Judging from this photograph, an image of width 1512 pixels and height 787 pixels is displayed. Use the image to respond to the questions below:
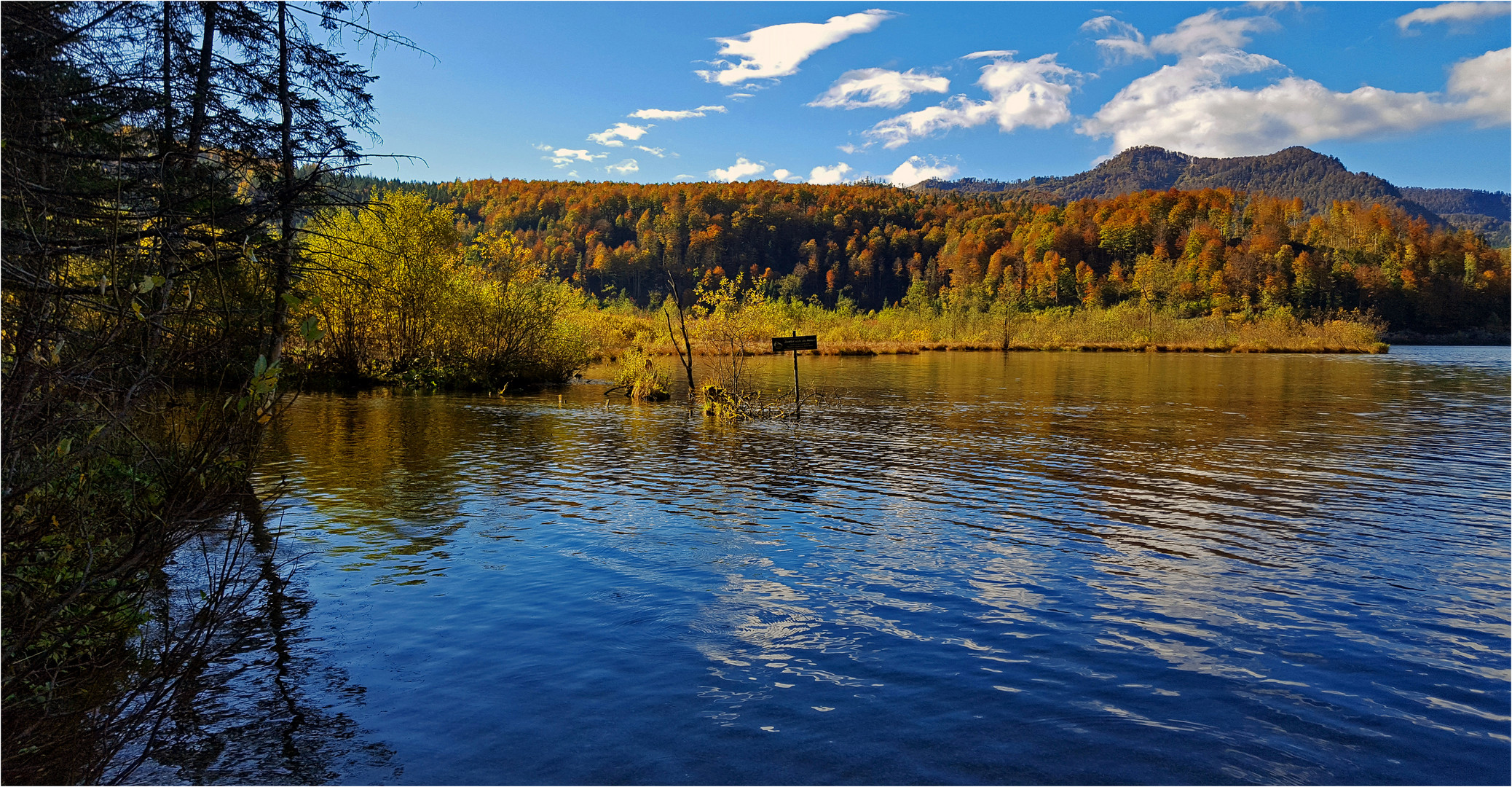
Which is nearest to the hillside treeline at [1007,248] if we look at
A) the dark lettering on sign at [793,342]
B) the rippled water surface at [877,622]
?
the dark lettering on sign at [793,342]

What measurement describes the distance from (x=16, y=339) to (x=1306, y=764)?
314 inches

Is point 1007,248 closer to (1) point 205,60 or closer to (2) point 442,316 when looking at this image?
(2) point 442,316

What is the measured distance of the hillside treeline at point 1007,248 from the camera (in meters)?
123

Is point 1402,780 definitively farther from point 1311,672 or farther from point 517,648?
point 517,648

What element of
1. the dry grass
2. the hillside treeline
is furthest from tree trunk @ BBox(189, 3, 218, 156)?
the hillside treeline

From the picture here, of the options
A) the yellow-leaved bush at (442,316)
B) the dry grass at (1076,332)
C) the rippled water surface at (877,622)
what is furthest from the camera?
the dry grass at (1076,332)

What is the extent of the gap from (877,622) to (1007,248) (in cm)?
15570

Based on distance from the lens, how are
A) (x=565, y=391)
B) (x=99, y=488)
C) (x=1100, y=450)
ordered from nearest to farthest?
(x=99, y=488), (x=1100, y=450), (x=565, y=391)

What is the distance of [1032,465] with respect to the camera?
1858cm

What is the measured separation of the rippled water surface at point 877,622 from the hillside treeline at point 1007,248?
104523mm

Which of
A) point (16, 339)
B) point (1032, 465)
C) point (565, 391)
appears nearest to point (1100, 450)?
point (1032, 465)

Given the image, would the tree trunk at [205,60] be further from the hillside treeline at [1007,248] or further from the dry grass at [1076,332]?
the hillside treeline at [1007,248]

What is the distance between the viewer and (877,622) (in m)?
8.59

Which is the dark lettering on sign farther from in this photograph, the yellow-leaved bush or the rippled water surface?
the yellow-leaved bush
